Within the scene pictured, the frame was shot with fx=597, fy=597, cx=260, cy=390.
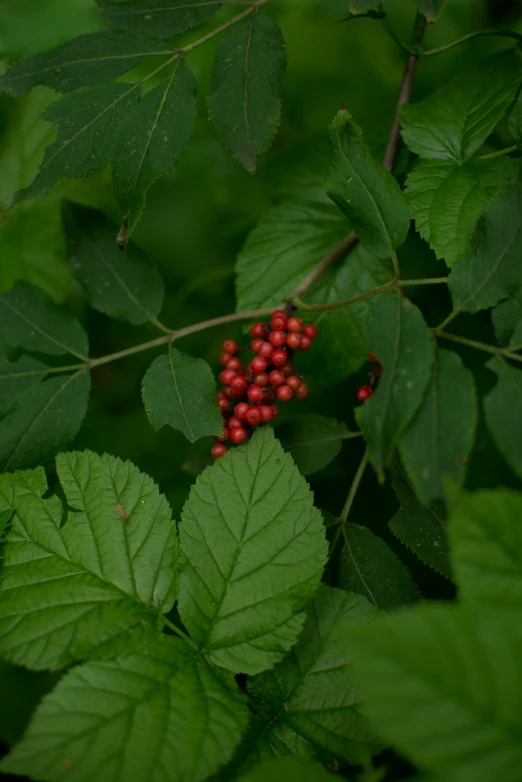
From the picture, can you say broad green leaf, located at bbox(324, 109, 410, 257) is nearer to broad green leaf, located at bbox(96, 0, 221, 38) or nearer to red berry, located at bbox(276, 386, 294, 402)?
red berry, located at bbox(276, 386, 294, 402)

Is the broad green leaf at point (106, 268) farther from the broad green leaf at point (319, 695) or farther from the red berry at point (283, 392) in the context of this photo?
the broad green leaf at point (319, 695)

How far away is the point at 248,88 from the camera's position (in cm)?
141

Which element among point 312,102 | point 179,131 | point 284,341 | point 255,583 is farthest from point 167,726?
point 312,102

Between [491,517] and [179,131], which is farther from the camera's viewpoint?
[179,131]

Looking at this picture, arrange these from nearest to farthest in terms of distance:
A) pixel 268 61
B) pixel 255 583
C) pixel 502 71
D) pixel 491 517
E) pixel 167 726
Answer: pixel 491 517 < pixel 167 726 < pixel 255 583 < pixel 268 61 < pixel 502 71

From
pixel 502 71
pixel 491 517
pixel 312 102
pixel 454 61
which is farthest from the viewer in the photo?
pixel 312 102

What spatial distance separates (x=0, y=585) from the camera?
1349 mm

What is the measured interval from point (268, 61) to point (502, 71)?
2.29ft

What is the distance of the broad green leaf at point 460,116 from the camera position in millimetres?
1543

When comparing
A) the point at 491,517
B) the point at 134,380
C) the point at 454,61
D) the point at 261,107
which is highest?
the point at 261,107

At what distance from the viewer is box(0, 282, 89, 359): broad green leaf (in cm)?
167

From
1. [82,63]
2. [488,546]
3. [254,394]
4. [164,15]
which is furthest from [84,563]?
[164,15]

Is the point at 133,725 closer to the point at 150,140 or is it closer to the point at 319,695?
the point at 319,695

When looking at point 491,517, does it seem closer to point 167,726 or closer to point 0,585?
point 167,726
